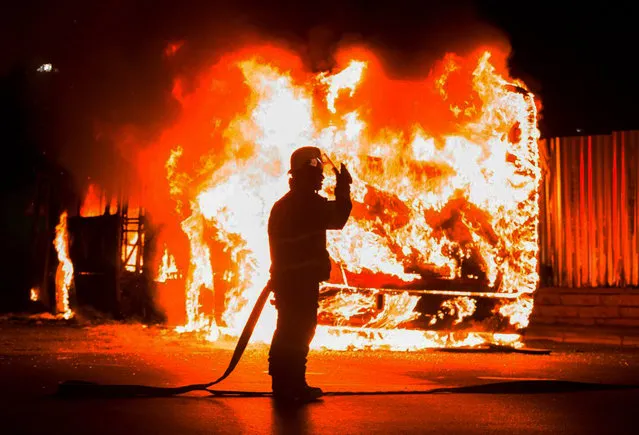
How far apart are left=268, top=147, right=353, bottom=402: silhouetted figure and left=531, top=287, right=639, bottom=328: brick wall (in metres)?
8.48

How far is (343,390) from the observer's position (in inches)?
305

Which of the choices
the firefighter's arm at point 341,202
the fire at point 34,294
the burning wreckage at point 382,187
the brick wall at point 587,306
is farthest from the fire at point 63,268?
the firefighter's arm at point 341,202

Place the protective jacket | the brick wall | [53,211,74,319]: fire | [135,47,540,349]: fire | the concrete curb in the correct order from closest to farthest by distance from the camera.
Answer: the protective jacket < [135,47,540,349]: fire < the concrete curb < the brick wall < [53,211,74,319]: fire

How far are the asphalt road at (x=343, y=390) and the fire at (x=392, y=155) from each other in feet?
4.36

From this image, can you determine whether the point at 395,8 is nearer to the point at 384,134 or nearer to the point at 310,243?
the point at 384,134

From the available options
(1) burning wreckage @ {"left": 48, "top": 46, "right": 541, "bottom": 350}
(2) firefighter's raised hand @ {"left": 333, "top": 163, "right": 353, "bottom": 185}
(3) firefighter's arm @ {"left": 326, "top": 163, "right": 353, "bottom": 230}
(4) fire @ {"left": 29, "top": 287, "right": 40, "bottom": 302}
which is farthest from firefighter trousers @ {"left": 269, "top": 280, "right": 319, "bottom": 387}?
(4) fire @ {"left": 29, "top": 287, "right": 40, "bottom": 302}

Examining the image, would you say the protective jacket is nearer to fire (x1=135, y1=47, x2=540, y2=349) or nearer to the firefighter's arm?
the firefighter's arm

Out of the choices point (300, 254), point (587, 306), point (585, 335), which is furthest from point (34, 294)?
point (300, 254)

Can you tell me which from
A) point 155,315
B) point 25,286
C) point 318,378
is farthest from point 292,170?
point 25,286

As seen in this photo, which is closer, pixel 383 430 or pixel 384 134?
pixel 383 430

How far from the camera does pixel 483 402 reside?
716 cm

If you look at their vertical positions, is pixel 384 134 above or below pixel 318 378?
above

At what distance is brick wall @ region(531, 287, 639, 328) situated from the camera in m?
14.8

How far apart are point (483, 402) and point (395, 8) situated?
10707mm
